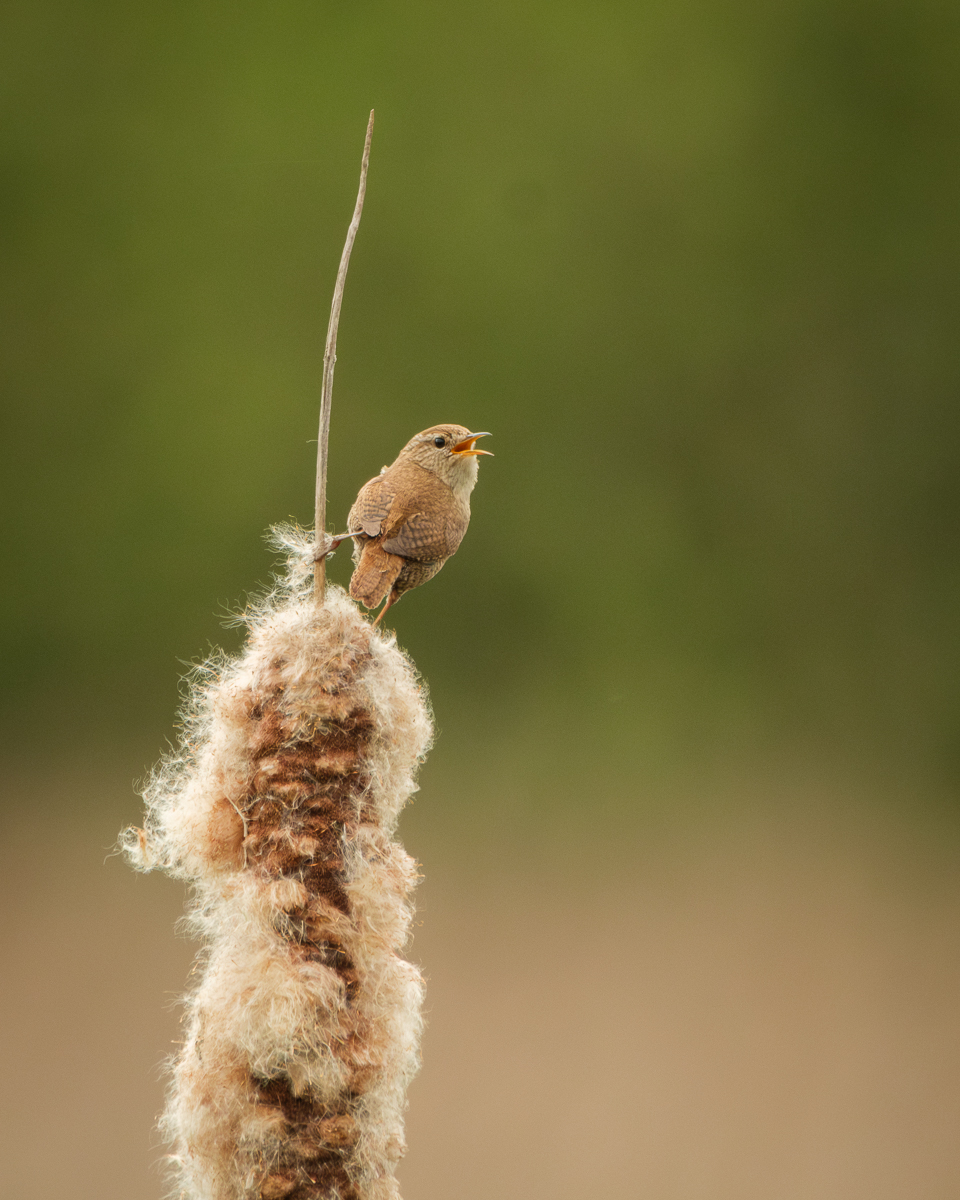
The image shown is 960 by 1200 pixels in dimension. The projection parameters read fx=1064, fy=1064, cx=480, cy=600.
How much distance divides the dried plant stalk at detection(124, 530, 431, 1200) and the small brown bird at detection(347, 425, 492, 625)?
72 mm

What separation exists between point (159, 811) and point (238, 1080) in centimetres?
21

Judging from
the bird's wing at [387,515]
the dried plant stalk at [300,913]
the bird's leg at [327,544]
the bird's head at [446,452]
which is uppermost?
the bird's head at [446,452]

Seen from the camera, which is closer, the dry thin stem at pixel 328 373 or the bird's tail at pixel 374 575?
the dry thin stem at pixel 328 373

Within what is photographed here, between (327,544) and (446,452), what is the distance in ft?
0.64

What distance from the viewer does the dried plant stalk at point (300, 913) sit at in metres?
0.67

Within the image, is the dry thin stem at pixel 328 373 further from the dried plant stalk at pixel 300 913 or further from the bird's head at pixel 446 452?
the bird's head at pixel 446 452

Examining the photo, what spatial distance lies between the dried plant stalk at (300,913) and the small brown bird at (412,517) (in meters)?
0.07

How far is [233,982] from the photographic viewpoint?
69 centimetres

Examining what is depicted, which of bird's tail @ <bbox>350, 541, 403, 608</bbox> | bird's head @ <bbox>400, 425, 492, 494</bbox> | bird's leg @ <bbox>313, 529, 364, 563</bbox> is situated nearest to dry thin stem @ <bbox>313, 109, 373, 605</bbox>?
bird's leg @ <bbox>313, 529, 364, 563</bbox>

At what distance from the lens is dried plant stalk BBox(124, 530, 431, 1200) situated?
0.67 meters

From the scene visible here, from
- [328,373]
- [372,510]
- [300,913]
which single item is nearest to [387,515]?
[372,510]

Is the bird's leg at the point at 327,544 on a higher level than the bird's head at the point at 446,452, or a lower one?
lower

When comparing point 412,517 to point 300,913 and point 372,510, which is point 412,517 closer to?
point 372,510

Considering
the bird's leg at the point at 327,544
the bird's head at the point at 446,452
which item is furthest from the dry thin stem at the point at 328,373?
the bird's head at the point at 446,452
